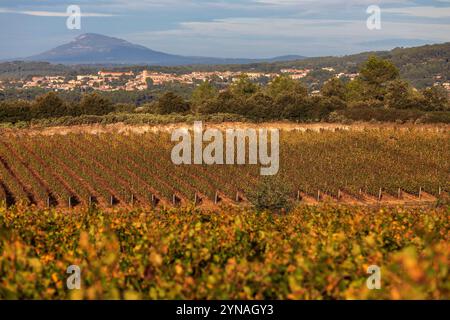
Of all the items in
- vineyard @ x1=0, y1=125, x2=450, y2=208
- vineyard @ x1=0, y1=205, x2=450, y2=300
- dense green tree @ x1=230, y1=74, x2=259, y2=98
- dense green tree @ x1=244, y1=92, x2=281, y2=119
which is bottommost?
vineyard @ x1=0, y1=125, x2=450, y2=208

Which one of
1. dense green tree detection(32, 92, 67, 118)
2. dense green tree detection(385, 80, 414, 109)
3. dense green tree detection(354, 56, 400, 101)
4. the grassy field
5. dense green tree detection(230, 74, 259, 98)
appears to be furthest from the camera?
dense green tree detection(230, 74, 259, 98)

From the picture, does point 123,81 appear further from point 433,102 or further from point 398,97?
point 433,102

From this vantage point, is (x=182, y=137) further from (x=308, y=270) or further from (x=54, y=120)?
(x=308, y=270)

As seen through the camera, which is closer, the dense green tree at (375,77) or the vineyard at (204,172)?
the vineyard at (204,172)

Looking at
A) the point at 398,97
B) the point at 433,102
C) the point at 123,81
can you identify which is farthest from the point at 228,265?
the point at 123,81

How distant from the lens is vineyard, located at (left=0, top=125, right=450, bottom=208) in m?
A: 24.5

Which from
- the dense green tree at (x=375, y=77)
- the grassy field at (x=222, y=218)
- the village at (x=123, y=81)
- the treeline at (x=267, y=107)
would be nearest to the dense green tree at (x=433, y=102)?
the treeline at (x=267, y=107)

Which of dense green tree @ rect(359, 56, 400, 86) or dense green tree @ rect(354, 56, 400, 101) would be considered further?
dense green tree @ rect(359, 56, 400, 86)

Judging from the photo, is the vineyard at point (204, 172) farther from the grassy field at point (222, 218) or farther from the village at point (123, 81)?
the village at point (123, 81)

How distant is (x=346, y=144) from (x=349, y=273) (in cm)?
2848

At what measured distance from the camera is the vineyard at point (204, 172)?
24531mm

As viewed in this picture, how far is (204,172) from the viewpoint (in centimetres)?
2792

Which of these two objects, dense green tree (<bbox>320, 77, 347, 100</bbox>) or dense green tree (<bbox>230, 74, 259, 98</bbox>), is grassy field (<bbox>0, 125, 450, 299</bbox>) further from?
dense green tree (<bbox>320, 77, 347, 100</bbox>)

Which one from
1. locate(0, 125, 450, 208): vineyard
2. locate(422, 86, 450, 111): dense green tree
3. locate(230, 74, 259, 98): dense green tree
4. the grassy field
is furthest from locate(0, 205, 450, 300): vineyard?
locate(230, 74, 259, 98): dense green tree
